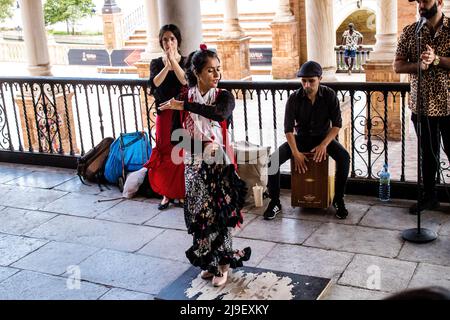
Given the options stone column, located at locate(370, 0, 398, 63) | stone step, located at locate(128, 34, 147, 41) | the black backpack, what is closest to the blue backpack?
the black backpack

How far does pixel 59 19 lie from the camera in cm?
2611

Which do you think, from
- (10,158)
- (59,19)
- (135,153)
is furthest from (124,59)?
(135,153)

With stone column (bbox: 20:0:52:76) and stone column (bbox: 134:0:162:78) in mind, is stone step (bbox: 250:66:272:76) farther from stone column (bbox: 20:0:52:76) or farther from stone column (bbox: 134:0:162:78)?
stone column (bbox: 20:0:52:76)

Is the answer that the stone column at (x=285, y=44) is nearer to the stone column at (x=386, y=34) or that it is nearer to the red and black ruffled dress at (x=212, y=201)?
the stone column at (x=386, y=34)

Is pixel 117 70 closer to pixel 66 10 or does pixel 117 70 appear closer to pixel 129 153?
pixel 66 10

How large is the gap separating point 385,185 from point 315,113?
3.19 feet

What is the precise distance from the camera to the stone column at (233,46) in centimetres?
1536

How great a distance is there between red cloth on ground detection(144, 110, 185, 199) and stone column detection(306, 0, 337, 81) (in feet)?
7.57

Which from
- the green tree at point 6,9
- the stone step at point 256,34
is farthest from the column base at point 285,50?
the green tree at point 6,9

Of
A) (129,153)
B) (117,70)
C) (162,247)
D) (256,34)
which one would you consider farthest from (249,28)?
(162,247)

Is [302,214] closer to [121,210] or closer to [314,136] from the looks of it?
[314,136]

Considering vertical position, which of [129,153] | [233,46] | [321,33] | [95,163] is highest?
[321,33]

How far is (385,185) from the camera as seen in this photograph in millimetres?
5891

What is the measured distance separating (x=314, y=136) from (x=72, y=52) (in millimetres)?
19295
